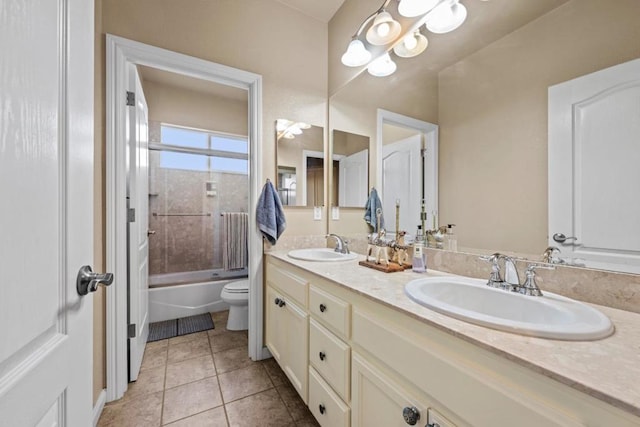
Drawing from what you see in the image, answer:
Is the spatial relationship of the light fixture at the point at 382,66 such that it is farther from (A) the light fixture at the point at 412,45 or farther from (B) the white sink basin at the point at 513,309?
(B) the white sink basin at the point at 513,309

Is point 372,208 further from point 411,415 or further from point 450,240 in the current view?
point 411,415

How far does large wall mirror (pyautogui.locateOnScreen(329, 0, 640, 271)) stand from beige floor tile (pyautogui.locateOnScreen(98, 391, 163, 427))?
1806mm

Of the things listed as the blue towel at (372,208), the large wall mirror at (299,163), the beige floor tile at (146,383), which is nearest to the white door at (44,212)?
the beige floor tile at (146,383)

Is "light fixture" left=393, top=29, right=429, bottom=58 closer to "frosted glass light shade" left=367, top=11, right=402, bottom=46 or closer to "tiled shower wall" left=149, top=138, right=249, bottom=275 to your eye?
"frosted glass light shade" left=367, top=11, right=402, bottom=46

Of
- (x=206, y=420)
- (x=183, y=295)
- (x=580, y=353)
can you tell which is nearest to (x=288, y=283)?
(x=206, y=420)

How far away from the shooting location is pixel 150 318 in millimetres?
2531

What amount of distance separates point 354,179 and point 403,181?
50 cm

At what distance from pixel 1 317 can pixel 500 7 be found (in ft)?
5.70

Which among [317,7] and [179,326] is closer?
[317,7]

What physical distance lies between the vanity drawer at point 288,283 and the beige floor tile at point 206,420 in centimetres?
70

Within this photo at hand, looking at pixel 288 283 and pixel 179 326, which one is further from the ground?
pixel 288 283

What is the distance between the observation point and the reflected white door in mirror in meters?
1.36

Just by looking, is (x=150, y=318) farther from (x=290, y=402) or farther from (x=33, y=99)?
(x=33, y=99)

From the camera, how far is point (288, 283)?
Answer: 1529mm
